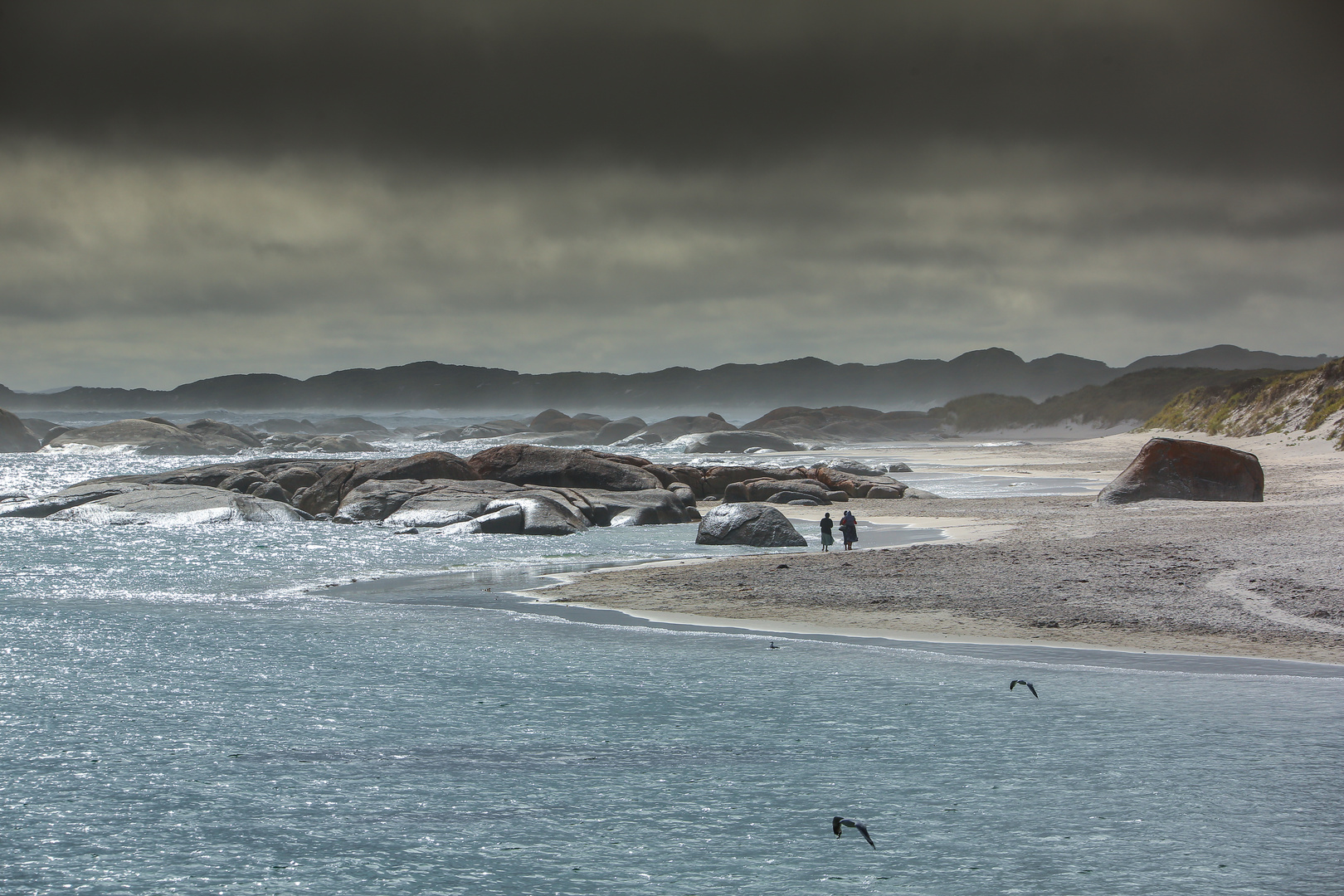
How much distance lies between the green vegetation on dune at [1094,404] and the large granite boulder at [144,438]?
390 ft

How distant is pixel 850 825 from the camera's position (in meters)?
6.71

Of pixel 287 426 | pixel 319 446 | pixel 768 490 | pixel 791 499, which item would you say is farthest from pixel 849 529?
pixel 287 426

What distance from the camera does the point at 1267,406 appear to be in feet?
199

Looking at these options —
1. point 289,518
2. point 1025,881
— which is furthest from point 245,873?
point 289,518

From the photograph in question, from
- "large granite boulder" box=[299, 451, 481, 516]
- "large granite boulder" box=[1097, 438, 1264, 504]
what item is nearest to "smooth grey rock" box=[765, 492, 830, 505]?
"large granite boulder" box=[1097, 438, 1264, 504]

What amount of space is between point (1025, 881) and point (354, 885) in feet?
13.2

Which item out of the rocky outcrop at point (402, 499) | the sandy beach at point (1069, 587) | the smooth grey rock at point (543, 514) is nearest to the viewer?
the sandy beach at point (1069, 587)

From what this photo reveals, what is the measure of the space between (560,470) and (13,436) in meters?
92.6

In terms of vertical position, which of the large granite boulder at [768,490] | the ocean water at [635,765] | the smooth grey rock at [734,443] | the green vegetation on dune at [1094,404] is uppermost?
the green vegetation on dune at [1094,404]

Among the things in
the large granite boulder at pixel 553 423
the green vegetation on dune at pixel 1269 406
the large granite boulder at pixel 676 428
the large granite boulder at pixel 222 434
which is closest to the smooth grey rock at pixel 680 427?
the large granite boulder at pixel 676 428

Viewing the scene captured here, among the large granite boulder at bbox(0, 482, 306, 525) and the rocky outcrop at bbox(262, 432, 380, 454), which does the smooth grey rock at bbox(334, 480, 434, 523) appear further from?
the rocky outcrop at bbox(262, 432, 380, 454)

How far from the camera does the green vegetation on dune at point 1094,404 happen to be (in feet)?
480

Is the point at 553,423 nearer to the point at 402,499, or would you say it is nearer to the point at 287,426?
the point at 287,426

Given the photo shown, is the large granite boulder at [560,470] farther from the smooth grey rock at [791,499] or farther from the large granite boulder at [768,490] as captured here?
the smooth grey rock at [791,499]
